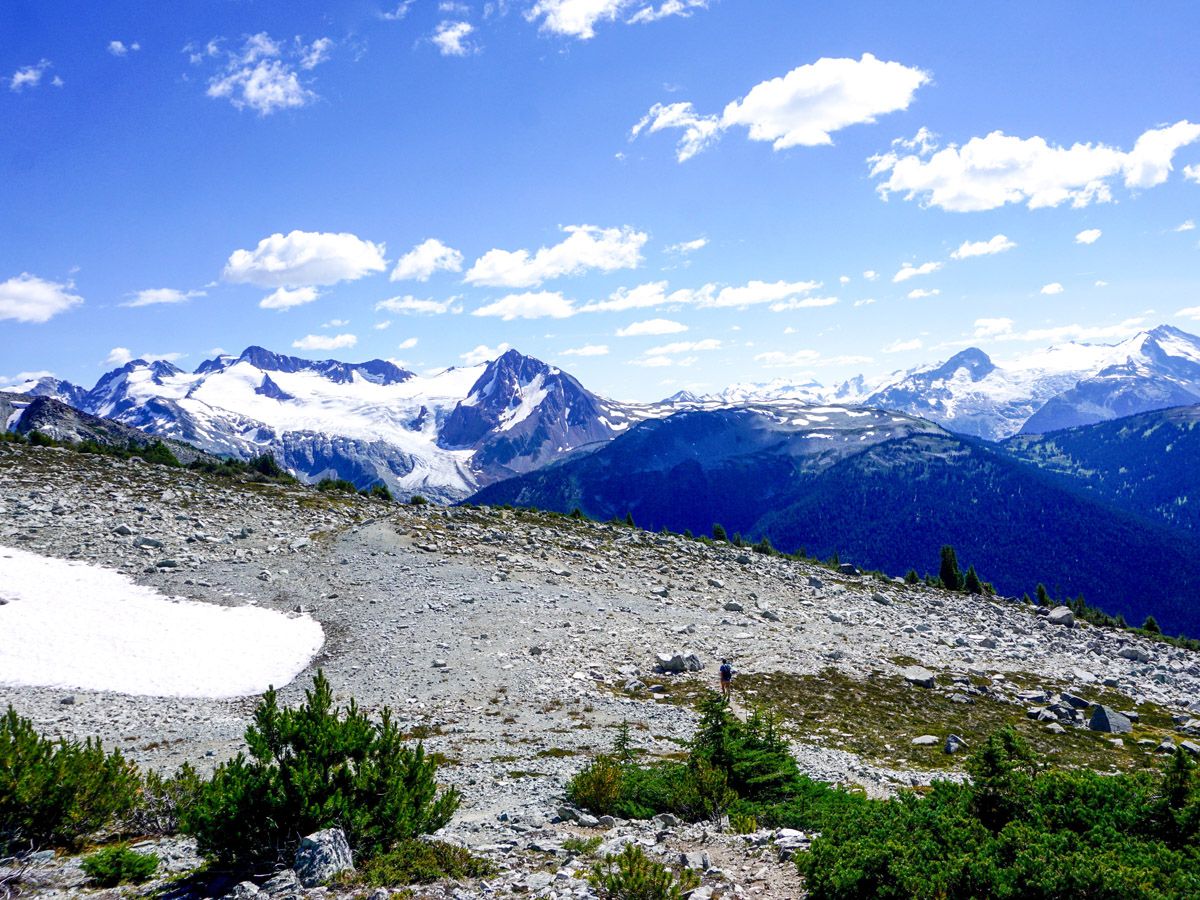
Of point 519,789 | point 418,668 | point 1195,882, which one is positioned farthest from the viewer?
point 418,668

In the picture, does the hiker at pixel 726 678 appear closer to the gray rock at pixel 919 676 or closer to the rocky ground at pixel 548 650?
the rocky ground at pixel 548 650

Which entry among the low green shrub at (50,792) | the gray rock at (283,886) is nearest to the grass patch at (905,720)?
the gray rock at (283,886)

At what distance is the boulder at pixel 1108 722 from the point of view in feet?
90.5

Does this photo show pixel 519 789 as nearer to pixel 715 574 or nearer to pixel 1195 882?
pixel 1195 882

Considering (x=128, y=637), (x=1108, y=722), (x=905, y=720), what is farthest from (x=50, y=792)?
(x=1108, y=722)

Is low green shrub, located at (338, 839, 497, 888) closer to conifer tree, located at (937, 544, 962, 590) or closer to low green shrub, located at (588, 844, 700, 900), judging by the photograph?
low green shrub, located at (588, 844, 700, 900)

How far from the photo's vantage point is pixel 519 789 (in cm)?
1697

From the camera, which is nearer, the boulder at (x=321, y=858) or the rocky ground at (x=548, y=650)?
the boulder at (x=321, y=858)

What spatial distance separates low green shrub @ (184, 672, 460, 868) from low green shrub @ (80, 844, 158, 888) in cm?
121

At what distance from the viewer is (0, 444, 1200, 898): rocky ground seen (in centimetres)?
1842

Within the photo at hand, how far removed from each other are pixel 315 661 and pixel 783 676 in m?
19.9

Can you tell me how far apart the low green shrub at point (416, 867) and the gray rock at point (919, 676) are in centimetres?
2505

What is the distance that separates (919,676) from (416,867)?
1054 inches

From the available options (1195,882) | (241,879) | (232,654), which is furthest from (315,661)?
(1195,882)
